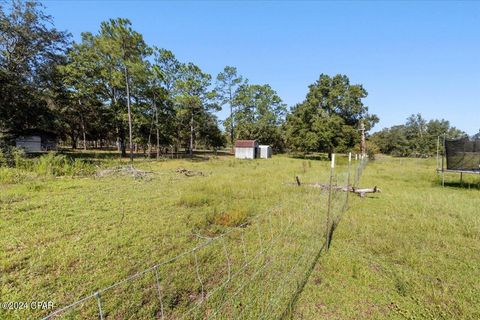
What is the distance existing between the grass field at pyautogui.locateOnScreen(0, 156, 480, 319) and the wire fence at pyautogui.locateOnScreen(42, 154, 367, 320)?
16 mm

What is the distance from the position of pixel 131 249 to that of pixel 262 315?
8.13 ft

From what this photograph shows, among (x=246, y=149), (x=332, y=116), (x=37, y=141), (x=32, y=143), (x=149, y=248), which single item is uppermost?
(x=332, y=116)

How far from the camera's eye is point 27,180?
29.8ft

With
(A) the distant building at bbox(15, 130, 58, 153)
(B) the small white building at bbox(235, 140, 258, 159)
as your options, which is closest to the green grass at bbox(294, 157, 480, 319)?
(B) the small white building at bbox(235, 140, 258, 159)

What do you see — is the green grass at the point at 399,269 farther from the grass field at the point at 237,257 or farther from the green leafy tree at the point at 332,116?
the green leafy tree at the point at 332,116

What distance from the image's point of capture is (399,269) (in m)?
3.50

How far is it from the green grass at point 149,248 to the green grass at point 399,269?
0.39 m

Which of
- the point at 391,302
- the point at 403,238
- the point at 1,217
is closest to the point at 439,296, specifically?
the point at 391,302

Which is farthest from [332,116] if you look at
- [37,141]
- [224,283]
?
[37,141]

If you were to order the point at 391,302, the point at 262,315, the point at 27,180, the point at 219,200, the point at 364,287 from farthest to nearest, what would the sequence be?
the point at 27,180 < the point at 219,200 < the point at 364,287 < the point at 391,302 < the point at 262,315

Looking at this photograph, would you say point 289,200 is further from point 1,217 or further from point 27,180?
point 27,180

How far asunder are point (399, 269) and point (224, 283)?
264 cm

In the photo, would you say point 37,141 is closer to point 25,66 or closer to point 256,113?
point 25,66

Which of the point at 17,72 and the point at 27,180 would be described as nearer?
the point at 27,180
